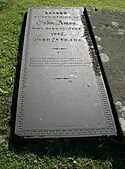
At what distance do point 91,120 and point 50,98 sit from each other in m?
0.57

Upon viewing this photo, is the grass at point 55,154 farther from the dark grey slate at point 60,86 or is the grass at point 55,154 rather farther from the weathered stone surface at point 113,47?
the weathered stone surface at point 113,47

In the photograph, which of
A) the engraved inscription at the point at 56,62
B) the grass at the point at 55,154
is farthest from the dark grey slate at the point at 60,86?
the grass at the point at 55,154

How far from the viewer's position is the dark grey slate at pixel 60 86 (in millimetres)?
3037

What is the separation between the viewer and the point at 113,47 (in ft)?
14.2

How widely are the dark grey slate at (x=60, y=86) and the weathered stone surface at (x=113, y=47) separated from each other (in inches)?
4.8

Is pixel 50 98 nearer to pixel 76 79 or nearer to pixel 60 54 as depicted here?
pixel 76 79

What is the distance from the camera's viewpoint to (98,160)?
2875mm

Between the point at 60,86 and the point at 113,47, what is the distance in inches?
50.7

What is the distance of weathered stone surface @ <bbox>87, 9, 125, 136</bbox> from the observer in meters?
3.42

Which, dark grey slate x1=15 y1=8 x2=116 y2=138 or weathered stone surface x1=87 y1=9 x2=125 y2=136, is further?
weathered stone surface x1=87 y1=9 x2=125 y2=136

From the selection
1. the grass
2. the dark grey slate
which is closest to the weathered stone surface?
the dark grey slate

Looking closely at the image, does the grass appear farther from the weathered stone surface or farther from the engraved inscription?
the engraved inscription

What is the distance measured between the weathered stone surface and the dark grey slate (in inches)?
4.8

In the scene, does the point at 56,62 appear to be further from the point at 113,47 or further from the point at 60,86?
the point at 113,47
